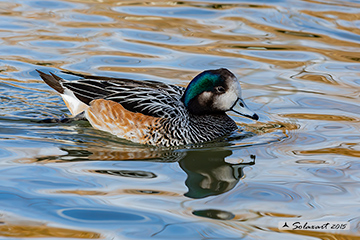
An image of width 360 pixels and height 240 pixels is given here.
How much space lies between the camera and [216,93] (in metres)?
7.59

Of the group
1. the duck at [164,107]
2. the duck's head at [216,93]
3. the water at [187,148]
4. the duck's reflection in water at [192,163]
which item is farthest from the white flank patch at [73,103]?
the duck's head at [216,93]

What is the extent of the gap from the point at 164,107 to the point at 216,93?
2.23 ft

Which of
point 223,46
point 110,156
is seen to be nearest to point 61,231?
point 110,156

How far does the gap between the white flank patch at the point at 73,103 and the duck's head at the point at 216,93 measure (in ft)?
4.78

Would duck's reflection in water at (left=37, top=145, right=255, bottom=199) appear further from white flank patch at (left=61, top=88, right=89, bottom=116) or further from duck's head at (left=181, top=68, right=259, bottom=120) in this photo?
white flank patch at (left=61, top=88, right=89, bottom=116)

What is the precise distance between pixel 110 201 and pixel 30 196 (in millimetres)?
732

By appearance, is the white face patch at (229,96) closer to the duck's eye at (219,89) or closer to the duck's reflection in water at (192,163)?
the duck's eye at (219,89)

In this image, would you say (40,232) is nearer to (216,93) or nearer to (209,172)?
(209,172)

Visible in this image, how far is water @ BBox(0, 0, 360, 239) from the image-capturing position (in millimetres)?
5270

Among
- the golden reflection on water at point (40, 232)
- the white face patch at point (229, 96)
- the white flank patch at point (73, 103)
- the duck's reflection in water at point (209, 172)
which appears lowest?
the duck's reflection in water at point (209, 172)

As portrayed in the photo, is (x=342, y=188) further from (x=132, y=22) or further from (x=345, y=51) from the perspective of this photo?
(x=132, y=22)

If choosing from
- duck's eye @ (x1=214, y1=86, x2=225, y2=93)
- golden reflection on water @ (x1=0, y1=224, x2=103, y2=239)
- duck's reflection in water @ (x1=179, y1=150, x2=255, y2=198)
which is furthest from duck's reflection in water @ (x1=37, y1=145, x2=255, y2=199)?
golden reflection on water @ (x1=0, y1=224, x2=103, y2=239)

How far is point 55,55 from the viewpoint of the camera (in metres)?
11.0

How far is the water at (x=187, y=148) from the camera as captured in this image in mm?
5270
